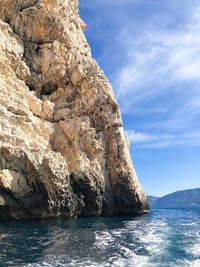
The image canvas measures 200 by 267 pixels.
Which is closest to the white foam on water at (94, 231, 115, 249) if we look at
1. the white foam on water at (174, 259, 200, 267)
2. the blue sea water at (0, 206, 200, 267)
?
the blue sea water at (0, 206, 200, 267)

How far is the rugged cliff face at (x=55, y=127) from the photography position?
120 feet

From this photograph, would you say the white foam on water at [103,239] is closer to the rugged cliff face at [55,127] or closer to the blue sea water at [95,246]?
the blue sea water at [95,246]

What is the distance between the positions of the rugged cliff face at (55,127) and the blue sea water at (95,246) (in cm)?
654

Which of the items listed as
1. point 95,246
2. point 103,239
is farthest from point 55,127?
point 95,246

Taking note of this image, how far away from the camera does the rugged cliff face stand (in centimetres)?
3659

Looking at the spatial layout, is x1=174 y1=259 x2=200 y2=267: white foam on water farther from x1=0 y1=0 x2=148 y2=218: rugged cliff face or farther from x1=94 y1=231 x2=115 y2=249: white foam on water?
x1=0 y1=0 x2=148 y2=218: rugged cliff face

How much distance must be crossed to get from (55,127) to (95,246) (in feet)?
79.5

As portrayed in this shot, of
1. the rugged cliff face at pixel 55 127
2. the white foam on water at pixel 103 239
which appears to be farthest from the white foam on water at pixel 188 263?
the rugged cliff face at pixel 55 127

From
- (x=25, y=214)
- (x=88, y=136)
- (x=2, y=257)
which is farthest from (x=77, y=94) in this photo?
(x=2, y=257)

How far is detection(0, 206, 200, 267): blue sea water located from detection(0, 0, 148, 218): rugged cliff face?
6.54 meters

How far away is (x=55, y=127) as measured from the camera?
146ft

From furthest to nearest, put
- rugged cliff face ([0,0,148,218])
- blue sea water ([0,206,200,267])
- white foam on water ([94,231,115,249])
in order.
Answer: rugged cliff face ([0,0,148,218])
white foam on water ([94,231,115,249])
blue sea water ([0,206,200,267])

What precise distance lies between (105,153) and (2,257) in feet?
94.0

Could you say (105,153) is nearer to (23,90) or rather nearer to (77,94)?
(77,94)
